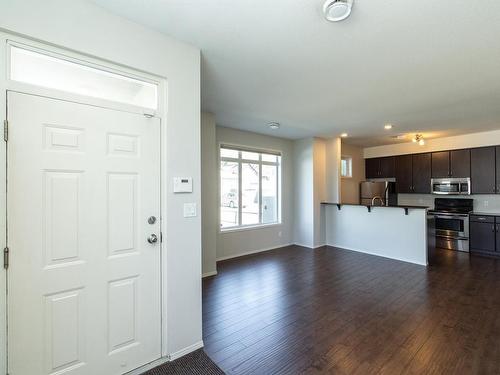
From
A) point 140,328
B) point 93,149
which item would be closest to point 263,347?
point 140,328

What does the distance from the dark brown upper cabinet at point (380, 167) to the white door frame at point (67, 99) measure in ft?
21.6

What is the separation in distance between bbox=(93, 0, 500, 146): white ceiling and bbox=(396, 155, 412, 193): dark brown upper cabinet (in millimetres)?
2357

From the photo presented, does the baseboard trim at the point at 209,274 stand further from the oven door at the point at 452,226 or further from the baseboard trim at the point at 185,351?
the oven door at the point at 452,226

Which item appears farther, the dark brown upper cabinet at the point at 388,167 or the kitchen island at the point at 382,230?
the dark brown upper cabinet at the point at 388,167

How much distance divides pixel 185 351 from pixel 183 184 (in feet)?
4.66

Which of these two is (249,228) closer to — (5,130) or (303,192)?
(303,192)

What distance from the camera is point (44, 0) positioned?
1506 millimetres

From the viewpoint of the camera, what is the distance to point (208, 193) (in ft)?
13.5

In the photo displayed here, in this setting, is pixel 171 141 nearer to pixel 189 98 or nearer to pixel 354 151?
pixel 189 98

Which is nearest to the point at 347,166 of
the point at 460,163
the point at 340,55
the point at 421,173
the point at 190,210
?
the point at 421,173

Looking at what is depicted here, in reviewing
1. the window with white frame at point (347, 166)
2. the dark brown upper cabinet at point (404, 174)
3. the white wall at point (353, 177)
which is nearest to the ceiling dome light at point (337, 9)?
the white wall at point (353, 177)

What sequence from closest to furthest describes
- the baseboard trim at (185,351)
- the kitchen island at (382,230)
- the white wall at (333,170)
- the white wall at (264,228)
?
the baseboard trim at (185,351) → the kitchen island at (382,230) → the white wall at (264,228) → the white wall at (333,170)

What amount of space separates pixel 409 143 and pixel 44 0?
7348mm

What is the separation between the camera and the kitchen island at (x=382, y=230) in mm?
4480
